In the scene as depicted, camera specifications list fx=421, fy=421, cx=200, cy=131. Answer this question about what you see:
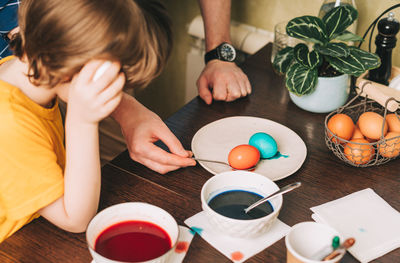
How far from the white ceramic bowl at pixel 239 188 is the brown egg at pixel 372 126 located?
1.04 feet

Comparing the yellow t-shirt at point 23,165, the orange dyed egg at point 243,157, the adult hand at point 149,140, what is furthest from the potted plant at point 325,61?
the yellow t-shirt at point 23,165

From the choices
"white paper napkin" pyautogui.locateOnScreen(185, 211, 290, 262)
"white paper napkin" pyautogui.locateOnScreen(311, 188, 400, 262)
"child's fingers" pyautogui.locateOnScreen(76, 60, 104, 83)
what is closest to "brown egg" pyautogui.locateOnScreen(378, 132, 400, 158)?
"white paper napkin" pyautogui.locateOnScreen(311, 188, 400, 262)

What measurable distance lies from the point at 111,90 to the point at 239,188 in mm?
323

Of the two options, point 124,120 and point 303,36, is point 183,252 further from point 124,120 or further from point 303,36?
point 303,36

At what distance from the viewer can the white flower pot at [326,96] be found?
115 cm

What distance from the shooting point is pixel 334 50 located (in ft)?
3.52

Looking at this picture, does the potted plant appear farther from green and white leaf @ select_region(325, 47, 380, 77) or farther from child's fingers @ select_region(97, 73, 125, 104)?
child's fingers @ select_region(97, 73, 125, 104)

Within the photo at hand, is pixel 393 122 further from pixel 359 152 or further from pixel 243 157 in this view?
pixel 243 157

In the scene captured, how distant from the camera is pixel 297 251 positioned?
0.70 metres

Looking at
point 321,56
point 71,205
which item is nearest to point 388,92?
point 321,56

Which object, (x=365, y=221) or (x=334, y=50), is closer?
(x=365, y=221)

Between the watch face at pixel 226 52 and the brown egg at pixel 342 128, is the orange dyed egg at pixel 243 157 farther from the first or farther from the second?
the watch face at pixel 226 52

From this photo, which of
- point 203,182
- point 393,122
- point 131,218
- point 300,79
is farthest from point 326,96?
point 131,218

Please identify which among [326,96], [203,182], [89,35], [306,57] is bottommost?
[203,182]
